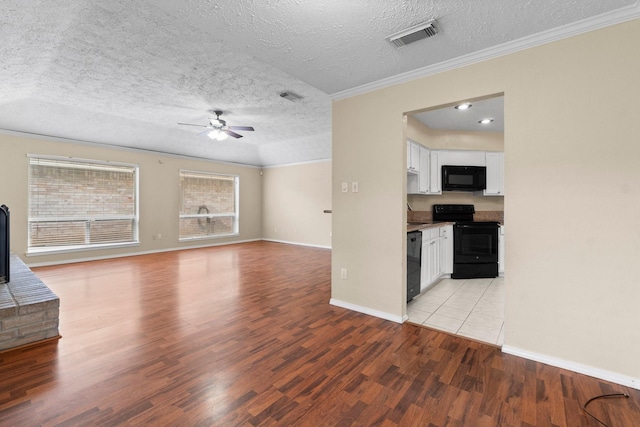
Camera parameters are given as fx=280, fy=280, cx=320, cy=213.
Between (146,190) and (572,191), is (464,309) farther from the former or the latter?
(146,190)

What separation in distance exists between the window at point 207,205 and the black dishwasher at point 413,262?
6.56 meters

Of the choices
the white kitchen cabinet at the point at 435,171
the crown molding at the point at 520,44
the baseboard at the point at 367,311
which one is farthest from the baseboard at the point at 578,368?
the white kitchen cabinet at the point at 435,171

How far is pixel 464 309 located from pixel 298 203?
6125mm

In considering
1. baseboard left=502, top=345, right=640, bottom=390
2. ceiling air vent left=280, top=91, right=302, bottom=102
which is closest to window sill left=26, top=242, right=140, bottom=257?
ceiling air vent left=280, top=91, right=302, bottom=102

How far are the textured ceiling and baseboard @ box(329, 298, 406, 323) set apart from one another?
2.42 m

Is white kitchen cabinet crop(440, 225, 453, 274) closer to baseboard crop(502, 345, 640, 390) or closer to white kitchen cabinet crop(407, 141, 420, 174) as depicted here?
white kitchen cabinet crop(407, 141, 420, 174)

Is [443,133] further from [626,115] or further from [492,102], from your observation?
[626,115]

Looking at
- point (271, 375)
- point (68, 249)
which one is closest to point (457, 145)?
point (271, 375)

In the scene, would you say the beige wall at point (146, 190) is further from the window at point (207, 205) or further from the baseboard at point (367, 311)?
the baseboard at point (367, 311)

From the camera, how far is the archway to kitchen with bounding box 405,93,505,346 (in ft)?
9.75

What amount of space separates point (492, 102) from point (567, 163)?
5.93ft

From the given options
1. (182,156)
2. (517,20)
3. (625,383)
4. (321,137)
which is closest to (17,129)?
(182,156)

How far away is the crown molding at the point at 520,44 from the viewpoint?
6.10 feet

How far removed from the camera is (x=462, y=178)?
477 cm
